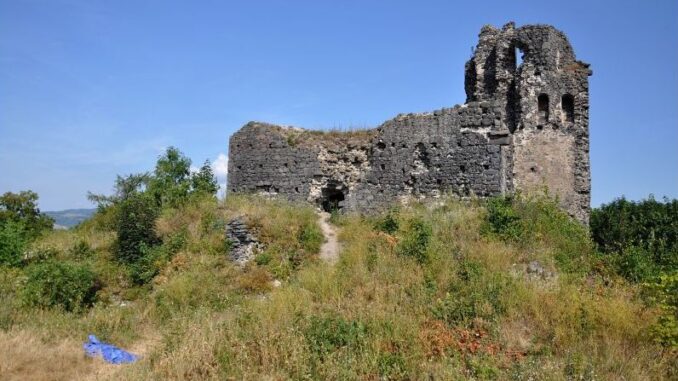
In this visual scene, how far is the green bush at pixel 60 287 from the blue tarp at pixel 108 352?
6.72 ft

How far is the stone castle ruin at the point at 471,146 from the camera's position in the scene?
12031 millimetres

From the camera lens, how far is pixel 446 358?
578cm

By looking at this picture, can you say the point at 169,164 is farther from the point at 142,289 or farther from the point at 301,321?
the point at 301,321

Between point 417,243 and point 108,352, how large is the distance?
538 centimetres

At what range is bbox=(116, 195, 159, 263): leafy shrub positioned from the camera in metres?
11.4

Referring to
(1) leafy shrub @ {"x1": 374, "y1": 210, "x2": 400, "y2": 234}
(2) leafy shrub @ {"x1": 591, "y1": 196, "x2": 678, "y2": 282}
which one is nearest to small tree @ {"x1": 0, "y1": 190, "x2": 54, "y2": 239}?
(1) leafy shrub @ {"x1": 374, "y1": 210, "x2": 400, "y2": 234}

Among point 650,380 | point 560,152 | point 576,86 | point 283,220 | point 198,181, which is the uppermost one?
point 576,86

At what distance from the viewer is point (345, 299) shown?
7.65 metres

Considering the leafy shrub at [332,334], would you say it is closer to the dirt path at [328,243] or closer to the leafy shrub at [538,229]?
the dirt path at [328,243]

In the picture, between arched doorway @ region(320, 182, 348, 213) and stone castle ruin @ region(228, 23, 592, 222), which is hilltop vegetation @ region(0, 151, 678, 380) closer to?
stone castle ruin @ region(228, 23, 592, 222)

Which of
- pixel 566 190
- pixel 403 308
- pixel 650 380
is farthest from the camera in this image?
pixel 566 190

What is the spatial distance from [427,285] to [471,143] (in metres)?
5.14

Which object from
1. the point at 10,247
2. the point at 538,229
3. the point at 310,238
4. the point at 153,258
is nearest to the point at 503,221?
the point at 538,229

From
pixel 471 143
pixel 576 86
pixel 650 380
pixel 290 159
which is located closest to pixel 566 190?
pixel 576 86
